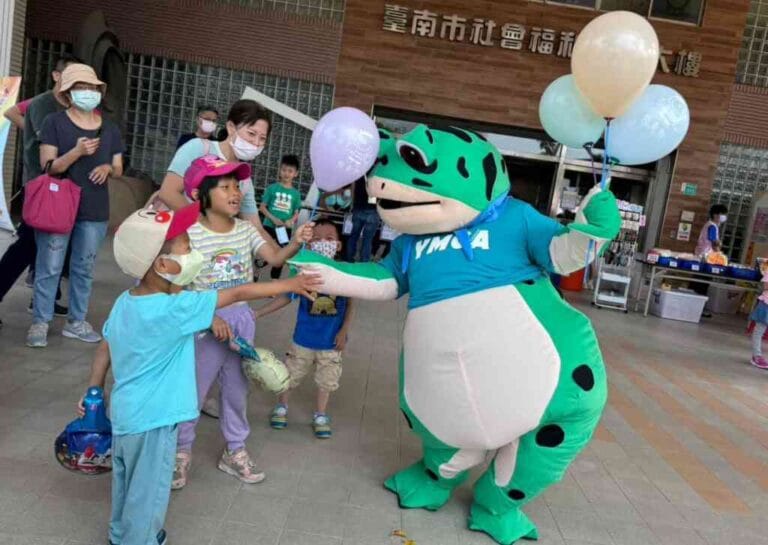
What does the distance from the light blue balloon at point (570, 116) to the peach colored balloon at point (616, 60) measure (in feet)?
0.38

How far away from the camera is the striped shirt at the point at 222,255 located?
2.86 metres

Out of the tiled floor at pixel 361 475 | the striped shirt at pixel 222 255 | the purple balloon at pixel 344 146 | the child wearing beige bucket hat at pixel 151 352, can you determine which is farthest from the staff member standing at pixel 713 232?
the child wearing beige bucket hat at pixel 151 352

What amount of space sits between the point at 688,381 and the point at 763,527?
294 centimetres

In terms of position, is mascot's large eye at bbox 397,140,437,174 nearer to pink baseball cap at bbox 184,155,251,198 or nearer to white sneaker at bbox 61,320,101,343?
pink baseball cap at bbox 184,155,251,198

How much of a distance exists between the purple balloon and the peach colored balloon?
0.87 meters

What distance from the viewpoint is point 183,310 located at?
2260 mm

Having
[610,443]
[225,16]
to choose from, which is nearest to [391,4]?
[225,16]

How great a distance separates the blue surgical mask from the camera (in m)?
4.18

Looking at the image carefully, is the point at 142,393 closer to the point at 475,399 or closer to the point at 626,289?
the point at 475,399

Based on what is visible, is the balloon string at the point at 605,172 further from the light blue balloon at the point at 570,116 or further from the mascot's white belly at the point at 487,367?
the mascot's white belly at the point at 487,367

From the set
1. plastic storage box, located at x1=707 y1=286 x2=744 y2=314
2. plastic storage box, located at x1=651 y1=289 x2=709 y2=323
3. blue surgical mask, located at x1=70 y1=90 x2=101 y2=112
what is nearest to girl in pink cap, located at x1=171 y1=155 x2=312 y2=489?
blue surgical mask, located at x1=70 y1=90 x2=101 y2=112

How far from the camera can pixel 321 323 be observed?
3.69 meters

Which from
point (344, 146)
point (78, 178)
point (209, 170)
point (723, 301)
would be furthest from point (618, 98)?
point (723, 301)

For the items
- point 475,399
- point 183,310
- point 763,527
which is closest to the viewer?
point 183,310
